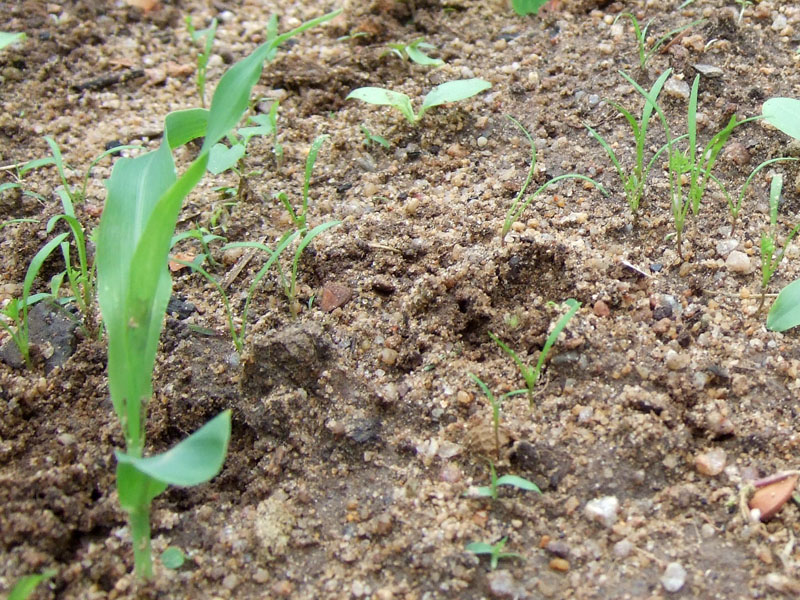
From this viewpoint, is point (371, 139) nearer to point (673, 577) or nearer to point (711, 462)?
point (711, 462)

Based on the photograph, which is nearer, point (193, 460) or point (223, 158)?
point (193, 460)

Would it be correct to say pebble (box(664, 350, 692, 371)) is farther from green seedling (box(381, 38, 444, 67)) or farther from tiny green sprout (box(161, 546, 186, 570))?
green seedling (box(381, 38, 444, 67))

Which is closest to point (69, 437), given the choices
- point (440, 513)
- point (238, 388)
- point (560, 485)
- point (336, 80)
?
point (238, 388)

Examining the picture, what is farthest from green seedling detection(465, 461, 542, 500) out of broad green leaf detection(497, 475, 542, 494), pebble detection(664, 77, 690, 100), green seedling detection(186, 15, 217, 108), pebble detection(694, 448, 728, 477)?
green seedling detection(186, 15, 217, 108)

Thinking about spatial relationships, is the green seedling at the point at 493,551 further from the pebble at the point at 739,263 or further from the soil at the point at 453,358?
the pebble at the point at 739,263

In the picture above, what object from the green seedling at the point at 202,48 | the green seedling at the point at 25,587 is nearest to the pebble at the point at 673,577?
the green seedling at the point at 25,587

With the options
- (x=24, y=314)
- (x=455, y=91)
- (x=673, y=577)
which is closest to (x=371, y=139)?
(x=455, y=91)
